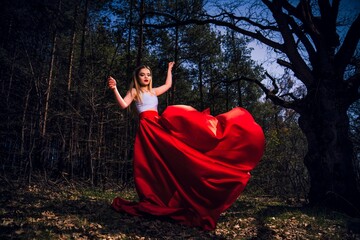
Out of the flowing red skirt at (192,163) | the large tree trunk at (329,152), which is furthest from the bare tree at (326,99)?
the flowing red skirt at (192,163)

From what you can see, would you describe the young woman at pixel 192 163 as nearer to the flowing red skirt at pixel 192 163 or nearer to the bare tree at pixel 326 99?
the flowing red skirt at pixel 192 163

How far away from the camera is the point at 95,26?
12.6 meters

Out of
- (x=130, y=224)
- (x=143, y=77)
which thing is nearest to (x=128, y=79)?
(x=143, y=77)

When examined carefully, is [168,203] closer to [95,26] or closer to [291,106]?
[291,106]

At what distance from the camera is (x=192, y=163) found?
13.0 ft

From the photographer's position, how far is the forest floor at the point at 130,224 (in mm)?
3291

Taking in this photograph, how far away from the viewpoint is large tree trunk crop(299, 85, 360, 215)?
5777 mm

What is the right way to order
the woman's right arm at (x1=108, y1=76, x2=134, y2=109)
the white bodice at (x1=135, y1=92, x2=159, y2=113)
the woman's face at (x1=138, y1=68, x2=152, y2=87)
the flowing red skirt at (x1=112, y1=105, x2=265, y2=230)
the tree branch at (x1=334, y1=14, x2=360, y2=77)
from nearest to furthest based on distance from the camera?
1. the flowing red skirt at (x1=112, y1=105, x2=265, y2=230)
2. the woman's right arm at (x1=108, y1=76, x2=134, y2=109)
3. the white bodice at (x1=135, y1=92, x2=159, y2=113)
4. the woman's face at (x1=138, y1=68, x2=152, y2=87)
5. the tree branch at (x1=334, y1=14, x2=360, y2=77)

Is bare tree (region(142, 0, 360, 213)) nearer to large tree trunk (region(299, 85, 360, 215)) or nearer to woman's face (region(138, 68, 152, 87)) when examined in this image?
large tree trunk (region(299, 85, 360, 215))

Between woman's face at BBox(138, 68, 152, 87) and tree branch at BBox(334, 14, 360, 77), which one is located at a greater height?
tree branch at BBox(334, 14, 360, 77)

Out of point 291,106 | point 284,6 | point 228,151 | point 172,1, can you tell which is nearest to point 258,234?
point 228,151

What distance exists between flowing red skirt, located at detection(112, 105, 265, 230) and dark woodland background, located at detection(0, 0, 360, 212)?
4.35ft

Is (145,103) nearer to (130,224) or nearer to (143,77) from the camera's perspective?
(143,77)

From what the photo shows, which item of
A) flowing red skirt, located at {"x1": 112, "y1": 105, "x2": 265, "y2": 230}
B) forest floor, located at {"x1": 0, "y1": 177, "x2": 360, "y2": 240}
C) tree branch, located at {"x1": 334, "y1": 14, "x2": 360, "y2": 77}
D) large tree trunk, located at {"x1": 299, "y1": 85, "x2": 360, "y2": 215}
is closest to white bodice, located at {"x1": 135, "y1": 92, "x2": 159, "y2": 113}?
flowing red skirt, located at {"x1": 112, "y1": 105, "x2": 265, "y2": 230}
